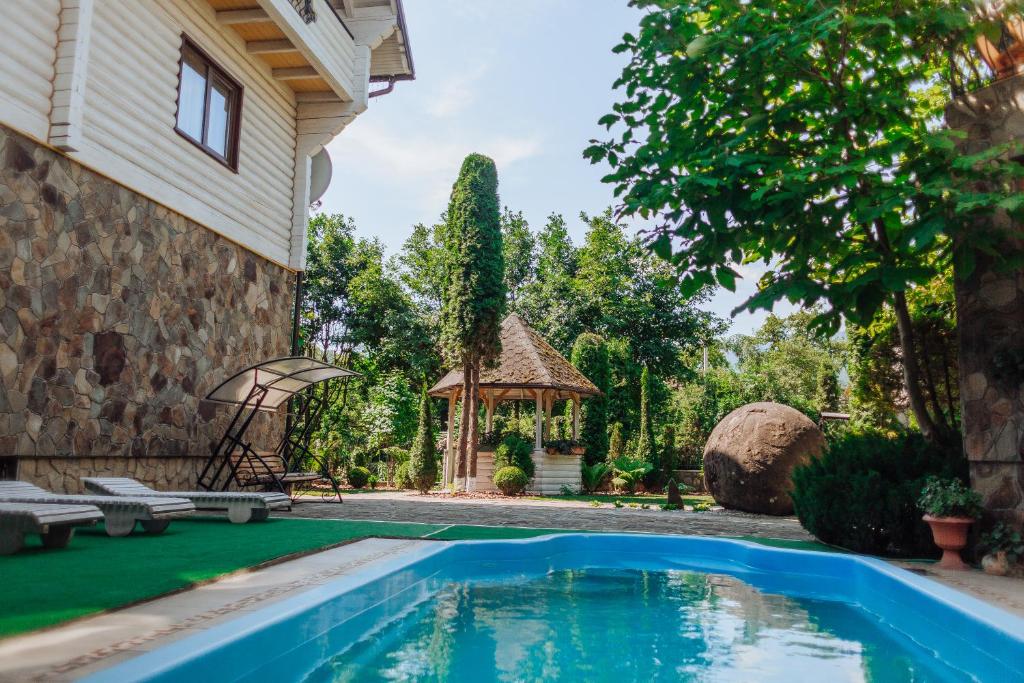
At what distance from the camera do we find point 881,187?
5395mm

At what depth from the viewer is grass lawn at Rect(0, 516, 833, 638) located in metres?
3.88

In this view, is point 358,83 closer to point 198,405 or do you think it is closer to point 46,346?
point 198,405

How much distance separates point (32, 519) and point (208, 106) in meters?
7.07

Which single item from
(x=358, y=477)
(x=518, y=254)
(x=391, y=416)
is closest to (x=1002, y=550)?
(x=358, y=477)

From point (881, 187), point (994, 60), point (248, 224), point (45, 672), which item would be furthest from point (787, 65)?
point (248, 224)

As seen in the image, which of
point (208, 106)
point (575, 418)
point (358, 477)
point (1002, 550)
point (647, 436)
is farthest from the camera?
point (647, 436)

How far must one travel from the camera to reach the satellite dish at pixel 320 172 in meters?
14.0

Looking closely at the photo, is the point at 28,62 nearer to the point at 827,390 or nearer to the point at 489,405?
the point at 489,405

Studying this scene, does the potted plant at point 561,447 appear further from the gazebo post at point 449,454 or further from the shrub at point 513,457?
the gazebo post at point 449,454

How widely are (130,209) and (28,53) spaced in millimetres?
1946

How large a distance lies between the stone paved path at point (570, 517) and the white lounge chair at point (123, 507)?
10.1 feet

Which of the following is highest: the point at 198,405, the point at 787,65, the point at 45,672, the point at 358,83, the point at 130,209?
the point at 358,83

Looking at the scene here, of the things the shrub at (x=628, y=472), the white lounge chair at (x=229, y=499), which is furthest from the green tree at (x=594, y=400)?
the white lounge chair at (x=229, y=499)

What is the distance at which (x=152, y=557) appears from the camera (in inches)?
220
